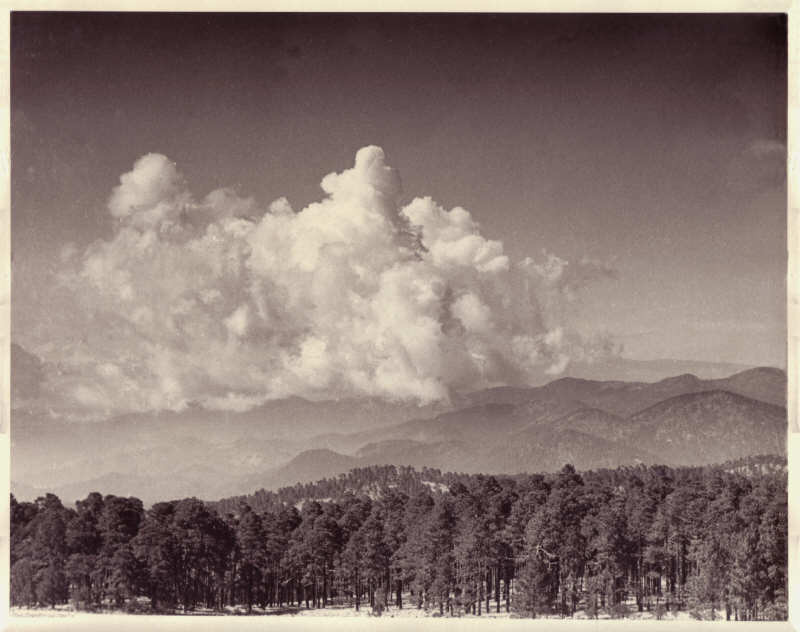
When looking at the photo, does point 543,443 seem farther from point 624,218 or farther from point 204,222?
point 204,222

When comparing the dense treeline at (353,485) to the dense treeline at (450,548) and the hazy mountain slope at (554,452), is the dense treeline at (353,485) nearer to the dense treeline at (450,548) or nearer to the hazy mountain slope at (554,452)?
the dense treeline at (450,548)

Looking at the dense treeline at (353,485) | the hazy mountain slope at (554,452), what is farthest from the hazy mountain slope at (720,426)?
the dense treeline at (353,485)

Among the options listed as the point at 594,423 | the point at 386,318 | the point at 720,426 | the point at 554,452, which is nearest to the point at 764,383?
the point at 720,426

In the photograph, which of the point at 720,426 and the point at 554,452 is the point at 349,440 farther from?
the point at 720,426

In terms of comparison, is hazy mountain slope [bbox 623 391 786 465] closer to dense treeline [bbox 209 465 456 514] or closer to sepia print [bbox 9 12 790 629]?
sepia print [bbox 9 12 790 629]

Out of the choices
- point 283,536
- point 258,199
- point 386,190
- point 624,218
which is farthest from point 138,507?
point 624,218

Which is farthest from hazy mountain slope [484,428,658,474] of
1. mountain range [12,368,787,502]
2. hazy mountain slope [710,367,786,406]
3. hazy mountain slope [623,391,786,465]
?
hazy mountain slope [710,367,786,406]
